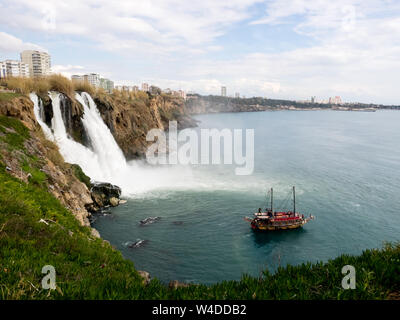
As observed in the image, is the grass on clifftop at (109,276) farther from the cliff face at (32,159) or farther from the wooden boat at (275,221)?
the wooden boat at (275,221)

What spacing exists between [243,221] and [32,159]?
18172 mm

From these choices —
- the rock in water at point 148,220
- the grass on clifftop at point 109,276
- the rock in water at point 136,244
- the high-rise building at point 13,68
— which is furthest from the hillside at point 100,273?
the high-rise building at point 13,68

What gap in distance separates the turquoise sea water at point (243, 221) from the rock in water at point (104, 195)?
54.6 inches

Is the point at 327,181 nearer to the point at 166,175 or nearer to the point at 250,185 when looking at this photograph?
the point at 250,185

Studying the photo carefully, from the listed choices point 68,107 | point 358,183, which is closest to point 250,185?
point 358,183

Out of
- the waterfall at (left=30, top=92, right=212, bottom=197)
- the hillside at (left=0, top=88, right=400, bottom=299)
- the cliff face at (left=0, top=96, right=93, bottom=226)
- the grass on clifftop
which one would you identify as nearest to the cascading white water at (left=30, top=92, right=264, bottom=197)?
the waterfall at (left=30, top=92, right=212, bottom=197)

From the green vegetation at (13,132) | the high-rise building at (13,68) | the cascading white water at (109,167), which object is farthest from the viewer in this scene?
the high-rise building at (13,68)

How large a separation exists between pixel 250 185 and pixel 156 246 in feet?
60.2

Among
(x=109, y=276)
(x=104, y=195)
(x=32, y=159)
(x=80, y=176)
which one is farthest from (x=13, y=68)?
(x=109, y=276)

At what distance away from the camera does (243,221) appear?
2666cm

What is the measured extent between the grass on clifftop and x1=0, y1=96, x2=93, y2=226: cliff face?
25.0 feet

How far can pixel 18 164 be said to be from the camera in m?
15.8

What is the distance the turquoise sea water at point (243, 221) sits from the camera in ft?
66.6

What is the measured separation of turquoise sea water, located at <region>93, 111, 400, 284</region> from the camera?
66.6 feet
